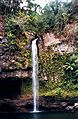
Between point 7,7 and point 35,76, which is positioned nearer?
point 35,76

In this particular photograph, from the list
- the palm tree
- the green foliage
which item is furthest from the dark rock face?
the palm tree

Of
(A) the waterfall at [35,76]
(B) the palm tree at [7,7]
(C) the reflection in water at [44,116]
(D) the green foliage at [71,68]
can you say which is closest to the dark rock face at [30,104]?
(A) the waterfall at [35,76]

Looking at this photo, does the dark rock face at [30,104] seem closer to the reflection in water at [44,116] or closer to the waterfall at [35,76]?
the waterfall at [35,76]

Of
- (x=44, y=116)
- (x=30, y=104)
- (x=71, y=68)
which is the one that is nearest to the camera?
(x=44, y=116)

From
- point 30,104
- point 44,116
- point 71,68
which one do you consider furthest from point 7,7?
point 44,116

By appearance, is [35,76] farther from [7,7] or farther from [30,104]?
[7,7]

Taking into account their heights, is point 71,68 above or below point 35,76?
above

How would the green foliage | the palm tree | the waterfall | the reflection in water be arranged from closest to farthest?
the reflection in water < the waterfall < the green foliage < the palm tree

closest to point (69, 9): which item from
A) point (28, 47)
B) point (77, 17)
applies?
point (77, 17)

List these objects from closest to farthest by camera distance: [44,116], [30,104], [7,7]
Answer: [44,116] → [30,104] → [7,7]

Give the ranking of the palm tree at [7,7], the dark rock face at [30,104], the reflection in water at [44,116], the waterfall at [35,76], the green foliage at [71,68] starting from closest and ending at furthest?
1. the reflection in water at [44,116]
2. the dark rock face at [30,104]
3. the waterfall at [35,76]
4. the green foliage at [71,68]
5. the palm tree at [7,7]

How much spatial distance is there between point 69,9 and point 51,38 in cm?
222

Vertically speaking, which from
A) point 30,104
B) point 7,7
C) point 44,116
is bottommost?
point 44,116

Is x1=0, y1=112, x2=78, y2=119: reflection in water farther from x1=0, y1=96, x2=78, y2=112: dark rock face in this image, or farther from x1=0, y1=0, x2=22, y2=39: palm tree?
x1=0, y1=0, x2=22, y2=39: palm tree
